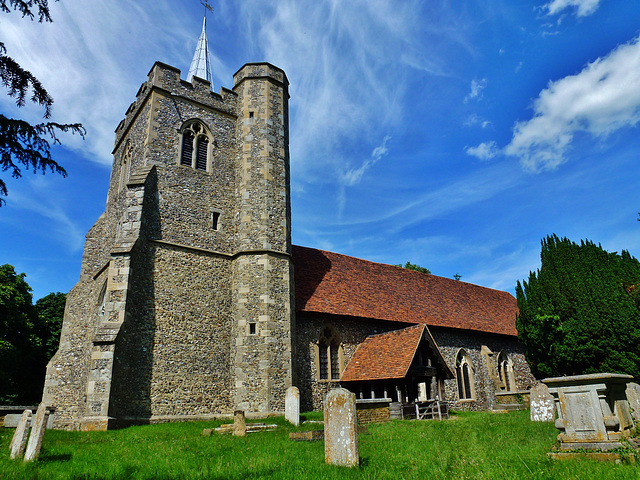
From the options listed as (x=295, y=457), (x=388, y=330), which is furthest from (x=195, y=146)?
(x=295, y=457)

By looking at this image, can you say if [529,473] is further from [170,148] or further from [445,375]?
[170,148]

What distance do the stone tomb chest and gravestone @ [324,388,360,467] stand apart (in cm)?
353

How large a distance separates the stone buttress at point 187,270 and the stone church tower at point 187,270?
4cm

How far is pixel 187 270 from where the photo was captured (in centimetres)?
1565

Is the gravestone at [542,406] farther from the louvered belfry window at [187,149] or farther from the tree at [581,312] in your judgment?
the louvered belfry window at [187,149]

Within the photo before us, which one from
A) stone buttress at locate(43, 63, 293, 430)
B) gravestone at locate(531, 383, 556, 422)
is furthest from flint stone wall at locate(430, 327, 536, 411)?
stone buttress at locate(43, 63, 293, 430)

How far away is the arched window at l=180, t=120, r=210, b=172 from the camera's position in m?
17.4

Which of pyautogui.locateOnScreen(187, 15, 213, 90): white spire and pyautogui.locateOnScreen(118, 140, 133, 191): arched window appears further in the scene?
pyautogui.locateOnScreen(187, 15, 213, 90): white spire

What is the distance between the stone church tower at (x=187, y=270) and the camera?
44.8ft

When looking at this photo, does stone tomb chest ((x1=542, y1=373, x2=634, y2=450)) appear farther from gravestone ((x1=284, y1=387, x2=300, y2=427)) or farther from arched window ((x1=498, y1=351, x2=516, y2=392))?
arched window ((x1=498, y1=351, x2=516, y2=392))

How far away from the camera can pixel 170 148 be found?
17.0m

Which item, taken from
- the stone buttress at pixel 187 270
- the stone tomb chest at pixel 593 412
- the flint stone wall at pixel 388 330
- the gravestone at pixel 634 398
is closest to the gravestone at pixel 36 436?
the stone buttress at pixel 187 270

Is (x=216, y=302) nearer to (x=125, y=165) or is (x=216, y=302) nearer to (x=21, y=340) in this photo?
(x=125, y=165)

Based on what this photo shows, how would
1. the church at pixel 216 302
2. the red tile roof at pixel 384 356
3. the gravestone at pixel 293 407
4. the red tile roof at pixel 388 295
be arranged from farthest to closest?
the red tile roof at pixel 388 295 < the red tile roof at pixel 384 356 < the church at pixel 216 302 < the gravestone at pixel 293 407
